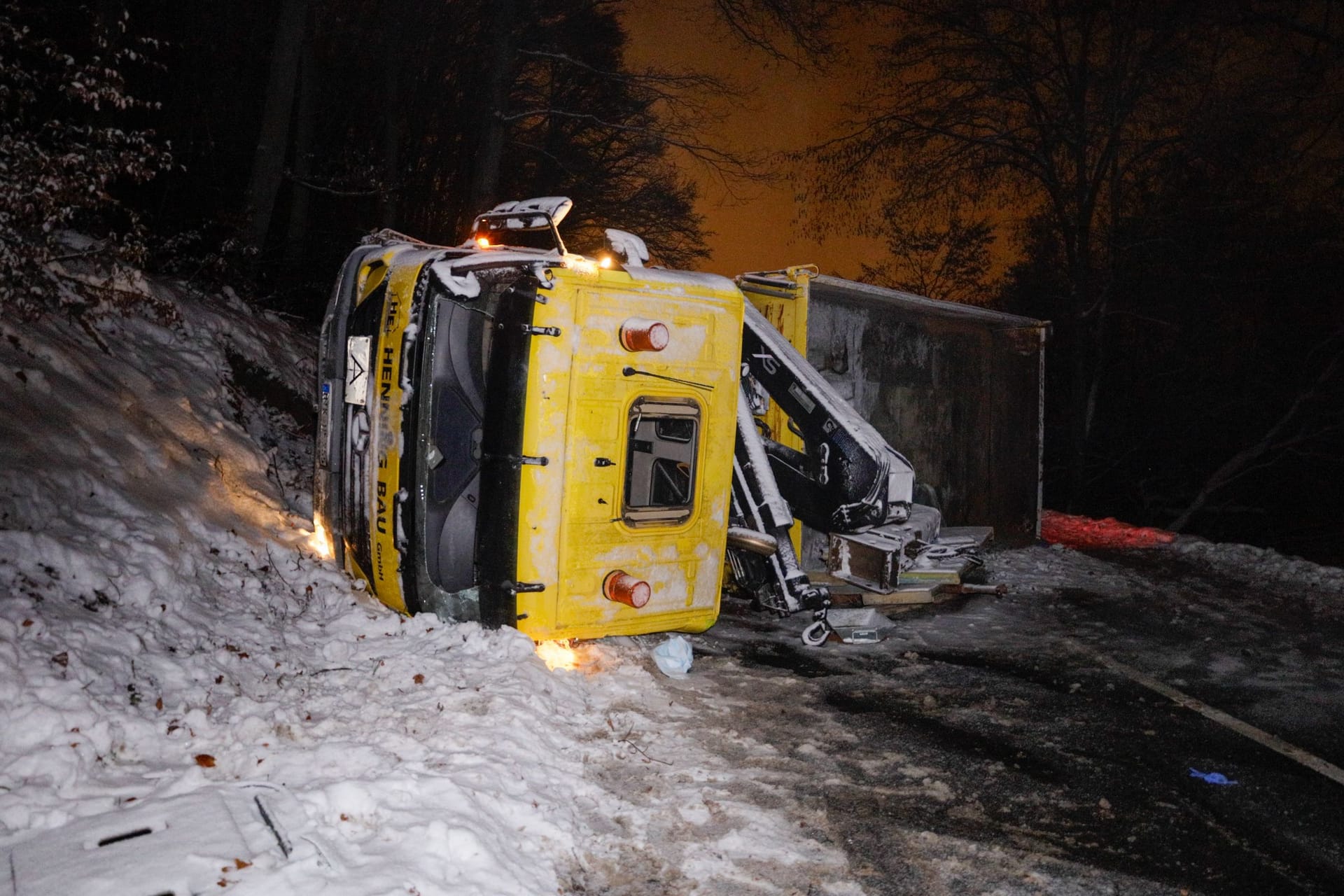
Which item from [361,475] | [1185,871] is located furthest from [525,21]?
[1185,871]

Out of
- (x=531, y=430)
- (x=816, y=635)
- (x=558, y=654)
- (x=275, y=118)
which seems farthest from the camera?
(x=275, y=118)

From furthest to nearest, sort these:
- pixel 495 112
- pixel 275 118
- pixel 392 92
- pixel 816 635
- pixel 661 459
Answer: pixel 392 92 < pixel 495 112 < pixel 275 118 < pixel 816 635 < pixel 661 459

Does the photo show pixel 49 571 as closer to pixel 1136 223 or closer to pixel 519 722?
pixel 519 722

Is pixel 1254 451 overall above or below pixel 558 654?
above

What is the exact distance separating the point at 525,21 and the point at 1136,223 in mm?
14261

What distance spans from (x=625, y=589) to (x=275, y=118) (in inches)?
368

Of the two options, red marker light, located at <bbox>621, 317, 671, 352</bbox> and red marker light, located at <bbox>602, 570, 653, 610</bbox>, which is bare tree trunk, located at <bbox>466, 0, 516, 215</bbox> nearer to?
red marker light, located at <bbox>621, 317, 671, 352</bbox>

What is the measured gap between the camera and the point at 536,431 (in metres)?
4.87

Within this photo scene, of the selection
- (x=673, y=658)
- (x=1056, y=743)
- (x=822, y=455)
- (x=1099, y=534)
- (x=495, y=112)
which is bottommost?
Result: (x=1056, y=743)

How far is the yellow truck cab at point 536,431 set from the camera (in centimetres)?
491

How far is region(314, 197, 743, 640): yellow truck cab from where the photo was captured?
4910 mm

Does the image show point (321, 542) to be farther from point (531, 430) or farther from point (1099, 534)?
point (1099, 534)

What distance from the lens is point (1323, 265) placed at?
1894cm

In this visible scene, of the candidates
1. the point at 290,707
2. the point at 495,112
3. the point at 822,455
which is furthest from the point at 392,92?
the point at 290,707
